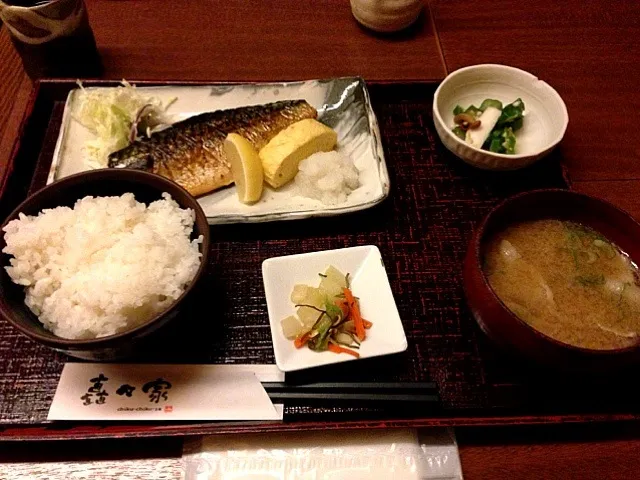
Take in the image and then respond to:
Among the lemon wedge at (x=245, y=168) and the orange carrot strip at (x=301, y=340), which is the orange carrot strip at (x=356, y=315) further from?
the lemon wedge at (x=245, y=168)

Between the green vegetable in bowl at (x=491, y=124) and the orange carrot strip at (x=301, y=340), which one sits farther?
the green vegetable in bowl at (x=491, y=124)

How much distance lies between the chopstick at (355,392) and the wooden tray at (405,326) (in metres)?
0.03

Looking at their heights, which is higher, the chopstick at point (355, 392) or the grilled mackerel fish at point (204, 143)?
the grilled mackerel fish at point (204, 143)

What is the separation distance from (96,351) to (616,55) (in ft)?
7.79

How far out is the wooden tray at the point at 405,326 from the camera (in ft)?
4.25

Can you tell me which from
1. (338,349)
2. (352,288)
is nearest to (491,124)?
(352,288)

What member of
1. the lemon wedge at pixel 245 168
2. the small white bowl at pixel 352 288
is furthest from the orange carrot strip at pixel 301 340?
the lemon wedge at pixel 245 168

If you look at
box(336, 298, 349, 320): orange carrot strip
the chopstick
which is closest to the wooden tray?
the chopstick

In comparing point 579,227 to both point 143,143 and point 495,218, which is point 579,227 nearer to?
point 495,218

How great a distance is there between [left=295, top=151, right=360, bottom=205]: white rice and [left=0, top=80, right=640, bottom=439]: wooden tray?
0.31 ft

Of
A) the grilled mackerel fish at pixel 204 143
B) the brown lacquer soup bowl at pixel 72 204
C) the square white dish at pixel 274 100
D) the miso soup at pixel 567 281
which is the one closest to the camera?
the brown lacquer soup bowl at pixel 72 204

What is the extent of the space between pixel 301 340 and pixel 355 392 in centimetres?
19

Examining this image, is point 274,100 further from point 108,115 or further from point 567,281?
point 567,281

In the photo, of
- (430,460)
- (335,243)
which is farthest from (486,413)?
(335,243)
